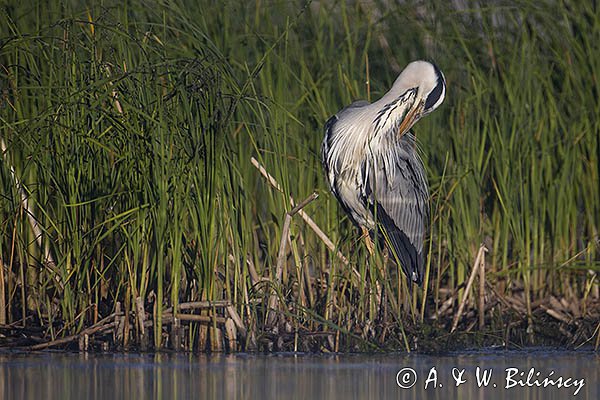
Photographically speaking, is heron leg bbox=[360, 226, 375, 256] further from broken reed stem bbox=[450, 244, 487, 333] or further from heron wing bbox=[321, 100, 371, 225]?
broken reed stem bbox=[450, 244, 487, 333]

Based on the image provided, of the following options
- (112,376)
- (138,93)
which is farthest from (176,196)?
(112,376)

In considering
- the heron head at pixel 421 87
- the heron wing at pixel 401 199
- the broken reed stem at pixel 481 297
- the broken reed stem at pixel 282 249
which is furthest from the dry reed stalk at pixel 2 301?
the heron head at pixel 421 87

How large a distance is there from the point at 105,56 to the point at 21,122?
2.03 feet

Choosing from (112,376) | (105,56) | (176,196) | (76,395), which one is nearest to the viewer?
(76,395)

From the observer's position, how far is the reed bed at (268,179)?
6.41 m

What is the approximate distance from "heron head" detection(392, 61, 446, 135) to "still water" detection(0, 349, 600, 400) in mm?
1712

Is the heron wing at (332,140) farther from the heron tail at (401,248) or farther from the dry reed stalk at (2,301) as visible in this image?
the dry reed stalk at (2,301)

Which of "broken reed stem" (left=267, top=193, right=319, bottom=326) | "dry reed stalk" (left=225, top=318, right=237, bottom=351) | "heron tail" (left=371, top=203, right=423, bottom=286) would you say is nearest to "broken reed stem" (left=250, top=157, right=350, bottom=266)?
"broken reed stem" (left=267, top=193, right=319, bottom=326)

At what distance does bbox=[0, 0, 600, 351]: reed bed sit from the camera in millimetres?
6406

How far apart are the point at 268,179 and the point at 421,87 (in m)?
1.31

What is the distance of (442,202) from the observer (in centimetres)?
776

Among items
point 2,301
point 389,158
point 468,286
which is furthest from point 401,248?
point 2,301

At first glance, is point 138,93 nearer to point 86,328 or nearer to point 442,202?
point 86,328

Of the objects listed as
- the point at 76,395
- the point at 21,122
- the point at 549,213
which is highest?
the point at 21,122
